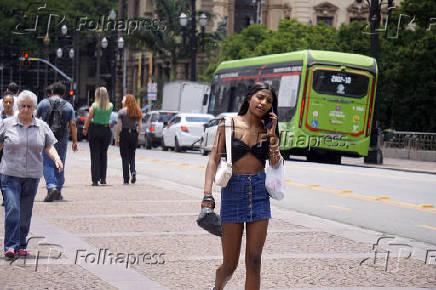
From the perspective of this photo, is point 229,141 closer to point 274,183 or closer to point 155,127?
point 274,183

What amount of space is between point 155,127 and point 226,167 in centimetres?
3538

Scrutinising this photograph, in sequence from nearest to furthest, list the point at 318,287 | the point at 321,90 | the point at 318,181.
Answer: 1. the point at 318,287
2. the point at 318,181
3. the point at 321,90

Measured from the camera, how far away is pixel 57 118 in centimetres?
1489

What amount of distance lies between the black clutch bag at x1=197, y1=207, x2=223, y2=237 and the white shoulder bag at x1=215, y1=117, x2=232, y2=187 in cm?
20

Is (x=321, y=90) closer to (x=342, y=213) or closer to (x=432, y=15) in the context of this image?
(x=432, y=15)

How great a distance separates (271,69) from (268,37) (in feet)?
98.9

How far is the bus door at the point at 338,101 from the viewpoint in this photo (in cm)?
3056

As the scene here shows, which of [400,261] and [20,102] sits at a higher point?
[20,102]

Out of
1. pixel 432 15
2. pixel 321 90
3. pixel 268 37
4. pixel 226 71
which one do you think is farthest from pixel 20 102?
pixel 268 37

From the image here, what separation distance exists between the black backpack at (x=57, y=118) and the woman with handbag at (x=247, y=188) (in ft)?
28.9

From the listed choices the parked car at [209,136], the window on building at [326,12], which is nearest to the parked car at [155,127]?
the parked car at [209,136]

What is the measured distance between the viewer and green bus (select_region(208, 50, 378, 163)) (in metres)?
30.5

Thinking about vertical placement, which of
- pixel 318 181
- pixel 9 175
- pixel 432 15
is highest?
pixel 432 15

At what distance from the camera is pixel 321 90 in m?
30.7
